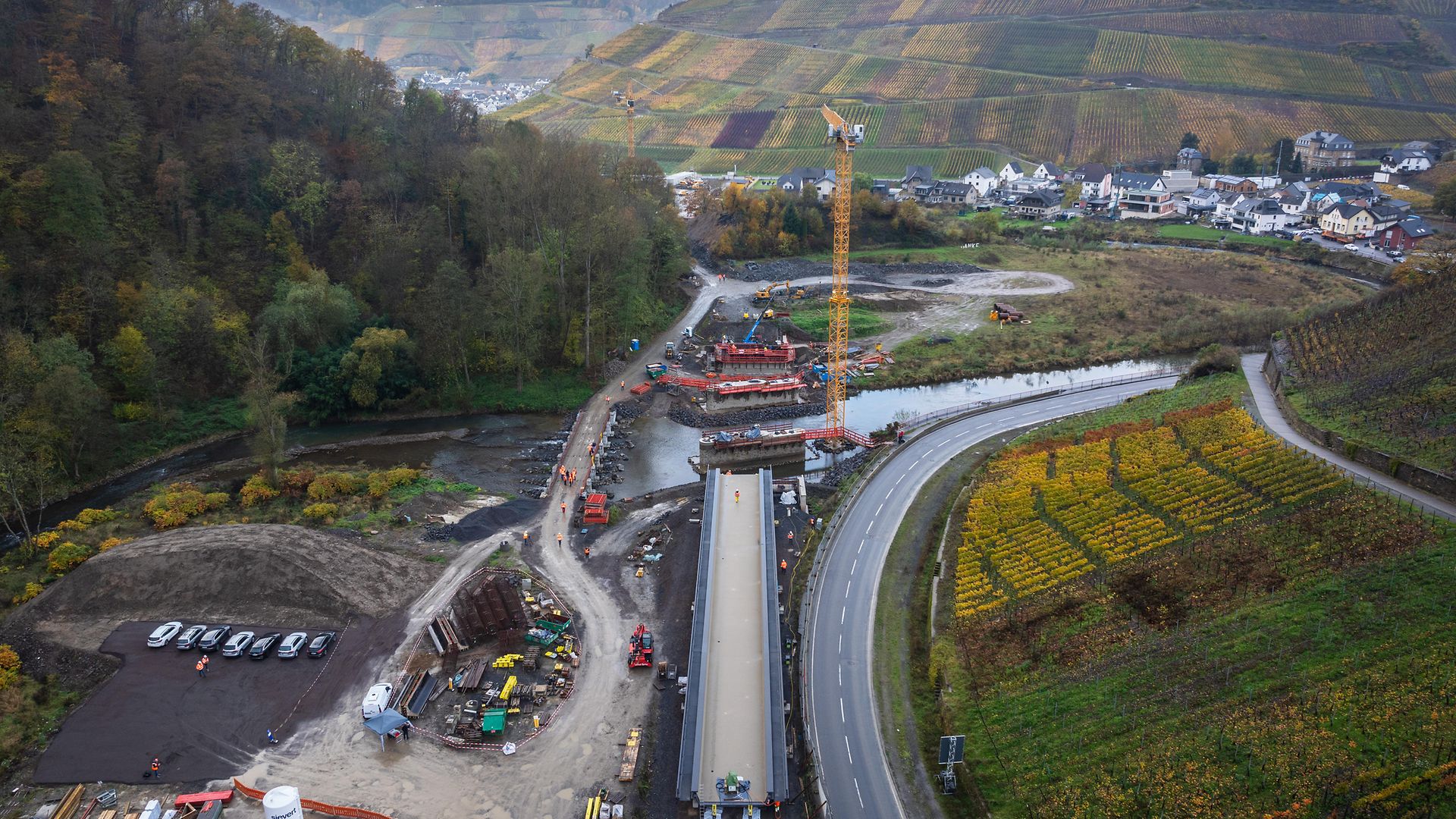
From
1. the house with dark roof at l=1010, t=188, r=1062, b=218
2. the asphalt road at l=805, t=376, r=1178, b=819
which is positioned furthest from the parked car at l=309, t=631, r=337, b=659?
the house with dark roof at l=1010, t=188, r=1062, b=218

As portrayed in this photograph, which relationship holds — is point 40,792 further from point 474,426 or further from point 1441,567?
point 1441,567

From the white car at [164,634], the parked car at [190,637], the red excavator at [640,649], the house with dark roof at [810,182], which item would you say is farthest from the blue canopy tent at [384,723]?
the house with dark roof at [810,182]

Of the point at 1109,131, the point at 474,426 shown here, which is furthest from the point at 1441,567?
the point at 1109,131

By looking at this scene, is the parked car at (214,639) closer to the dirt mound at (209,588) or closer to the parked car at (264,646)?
the dirt mound at (209,588)

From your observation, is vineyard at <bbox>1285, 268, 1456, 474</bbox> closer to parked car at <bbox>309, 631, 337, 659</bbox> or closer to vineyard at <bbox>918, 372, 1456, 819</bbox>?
vineyard at <bbox>918, 372, 1456, 819</bbox>

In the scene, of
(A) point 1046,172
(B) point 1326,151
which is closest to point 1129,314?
(A) point 1046,172

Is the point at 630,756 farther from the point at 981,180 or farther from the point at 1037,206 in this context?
the point at 981,180
